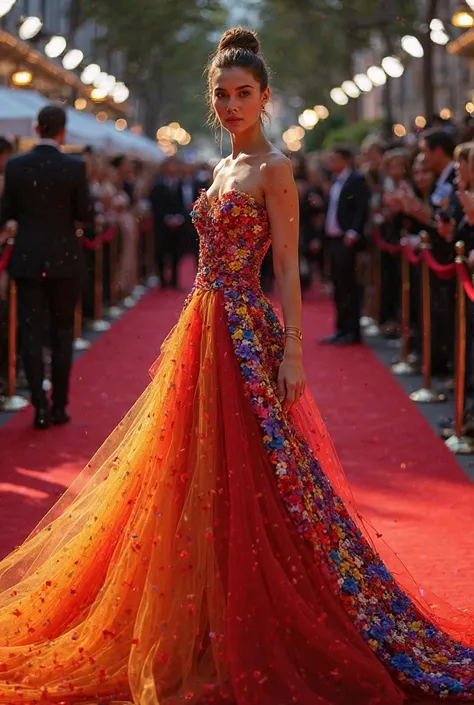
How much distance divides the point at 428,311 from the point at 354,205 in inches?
137

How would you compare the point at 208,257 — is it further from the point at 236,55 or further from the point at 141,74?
the point at 141,74

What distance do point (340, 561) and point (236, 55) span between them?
1759 millimetres

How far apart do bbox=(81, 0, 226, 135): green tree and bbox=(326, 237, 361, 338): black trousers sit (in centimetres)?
1700

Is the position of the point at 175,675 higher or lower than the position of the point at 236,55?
→ lower

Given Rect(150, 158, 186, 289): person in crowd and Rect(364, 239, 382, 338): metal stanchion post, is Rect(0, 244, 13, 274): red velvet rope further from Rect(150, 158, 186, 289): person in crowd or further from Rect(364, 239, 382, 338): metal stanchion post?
Rect(150, 158, 186, 289): person in crowd

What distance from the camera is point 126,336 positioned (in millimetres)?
15445

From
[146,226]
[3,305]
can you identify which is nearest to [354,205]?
[3,305]

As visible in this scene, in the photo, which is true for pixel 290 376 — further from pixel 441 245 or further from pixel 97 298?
pixel 97 298

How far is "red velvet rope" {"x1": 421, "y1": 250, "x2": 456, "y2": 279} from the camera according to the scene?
9426mm

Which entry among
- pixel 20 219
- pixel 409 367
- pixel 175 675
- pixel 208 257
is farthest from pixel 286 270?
pixel 409 367

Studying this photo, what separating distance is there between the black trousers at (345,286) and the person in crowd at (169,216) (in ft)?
21.9

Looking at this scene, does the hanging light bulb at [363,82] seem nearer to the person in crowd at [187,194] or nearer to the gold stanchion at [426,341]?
the person in crowd at [187,194]

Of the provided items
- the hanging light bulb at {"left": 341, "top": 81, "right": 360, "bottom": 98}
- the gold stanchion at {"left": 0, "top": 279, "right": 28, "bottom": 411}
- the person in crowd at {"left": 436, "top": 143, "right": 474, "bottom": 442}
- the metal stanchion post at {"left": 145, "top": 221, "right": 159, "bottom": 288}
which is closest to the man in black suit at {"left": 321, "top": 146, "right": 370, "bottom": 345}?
the person in crowd at {"left": 436, "top": 143, "right": 474, "bottom": 442}

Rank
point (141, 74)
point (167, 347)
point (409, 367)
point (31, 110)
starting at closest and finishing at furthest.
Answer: point (167, 347) < point (409, 367) < point (31, 110) < point (141, 74)
